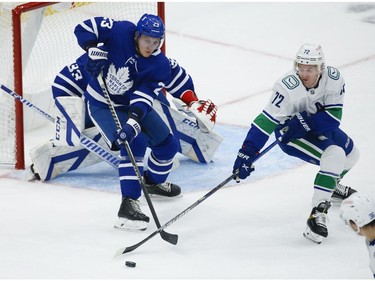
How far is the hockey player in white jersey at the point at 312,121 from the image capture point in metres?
4.86

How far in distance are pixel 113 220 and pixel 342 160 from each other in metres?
1.05

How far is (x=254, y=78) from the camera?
7.35 metres

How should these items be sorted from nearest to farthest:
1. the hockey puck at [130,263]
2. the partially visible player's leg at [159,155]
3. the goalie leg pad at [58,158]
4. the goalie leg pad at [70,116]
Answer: the hockey puck at [130,263], the partially visible player's leg at [159,155], the goalie leg pad at [70,116], the goalie leg pad at [58,158]

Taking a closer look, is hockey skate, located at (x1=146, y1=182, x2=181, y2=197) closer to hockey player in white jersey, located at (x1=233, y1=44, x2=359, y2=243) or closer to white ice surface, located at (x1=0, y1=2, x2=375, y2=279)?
white ice surface, located at (x1=0, y1=2, x2=375, y2=279)

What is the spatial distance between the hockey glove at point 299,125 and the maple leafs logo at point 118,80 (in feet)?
2.40

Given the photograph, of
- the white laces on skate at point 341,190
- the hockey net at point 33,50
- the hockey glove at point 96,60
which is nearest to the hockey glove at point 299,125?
the white laces on skate at point 341,190

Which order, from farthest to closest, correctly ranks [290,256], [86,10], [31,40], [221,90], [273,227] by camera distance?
[221,90] → [86,10] → [31,40] → [273,227] → [290,256]

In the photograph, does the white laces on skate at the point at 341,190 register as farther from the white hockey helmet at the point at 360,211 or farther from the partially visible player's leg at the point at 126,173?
the white hockey helmet at the point at 360,211

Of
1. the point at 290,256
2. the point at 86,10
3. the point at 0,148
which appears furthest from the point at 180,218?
the point at 86,10

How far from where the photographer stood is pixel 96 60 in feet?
16.6

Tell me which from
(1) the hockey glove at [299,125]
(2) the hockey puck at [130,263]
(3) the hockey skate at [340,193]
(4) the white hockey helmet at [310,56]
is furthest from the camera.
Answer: (3) the hockey skate at [340,193]

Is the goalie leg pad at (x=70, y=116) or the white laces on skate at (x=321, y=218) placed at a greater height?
the goalie leg pad at (x=70, y=116)

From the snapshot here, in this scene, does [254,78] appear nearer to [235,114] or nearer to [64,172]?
[235,114]

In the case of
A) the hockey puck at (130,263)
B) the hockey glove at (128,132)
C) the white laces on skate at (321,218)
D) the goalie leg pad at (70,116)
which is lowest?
the hockey puck at (130,263)
